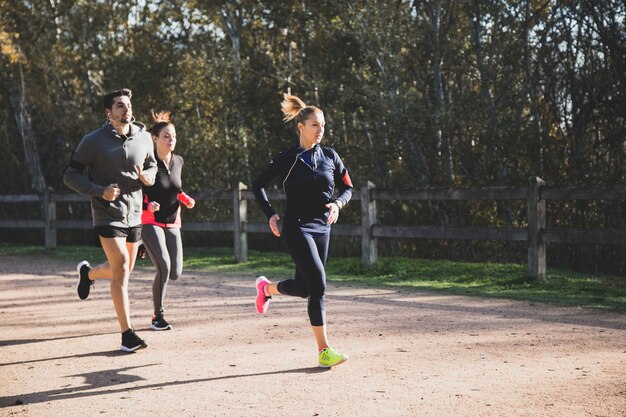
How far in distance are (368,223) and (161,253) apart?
622 centimetres

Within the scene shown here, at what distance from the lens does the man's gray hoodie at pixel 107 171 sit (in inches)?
296

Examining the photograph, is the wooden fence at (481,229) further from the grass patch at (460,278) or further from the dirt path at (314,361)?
the dirt path at (314,361)

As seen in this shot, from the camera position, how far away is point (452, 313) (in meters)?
9.51

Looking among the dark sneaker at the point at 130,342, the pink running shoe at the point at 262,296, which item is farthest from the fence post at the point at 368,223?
the dark sneaker at the point at 130,342

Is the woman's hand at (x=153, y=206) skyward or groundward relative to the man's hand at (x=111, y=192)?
groundward

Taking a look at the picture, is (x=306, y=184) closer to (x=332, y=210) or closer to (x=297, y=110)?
(x=332, y=210)

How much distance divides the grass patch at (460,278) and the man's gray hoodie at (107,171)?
528 centimetres

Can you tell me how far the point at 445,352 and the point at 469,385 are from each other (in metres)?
1.28

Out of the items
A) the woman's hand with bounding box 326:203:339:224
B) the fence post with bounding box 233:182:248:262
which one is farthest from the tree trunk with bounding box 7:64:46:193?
the woman's hand with bounding box 326:203:339:224

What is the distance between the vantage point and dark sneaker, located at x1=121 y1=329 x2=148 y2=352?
7.45m

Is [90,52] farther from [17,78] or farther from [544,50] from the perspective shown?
[544,50]

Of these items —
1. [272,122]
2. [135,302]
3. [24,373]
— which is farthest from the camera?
[272,122]

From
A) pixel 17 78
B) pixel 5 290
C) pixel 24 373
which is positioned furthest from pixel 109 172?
pixel 17 78

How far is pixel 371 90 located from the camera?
17.0 metres
